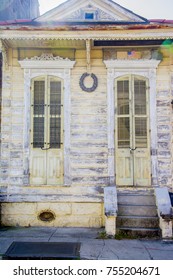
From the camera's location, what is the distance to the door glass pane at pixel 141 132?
7.78m

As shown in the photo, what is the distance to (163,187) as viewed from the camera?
7484 mm

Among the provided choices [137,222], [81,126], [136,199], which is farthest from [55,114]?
[137,222]

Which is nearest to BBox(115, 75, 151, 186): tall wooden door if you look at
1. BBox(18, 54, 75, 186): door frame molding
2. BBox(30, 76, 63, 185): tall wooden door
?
BBox(18, 54, 75, 186): door frame molding

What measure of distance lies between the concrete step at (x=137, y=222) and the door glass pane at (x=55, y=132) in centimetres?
260

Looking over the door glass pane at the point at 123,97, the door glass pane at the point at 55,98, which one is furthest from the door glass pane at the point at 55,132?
the door glass pane at the point at 123,97

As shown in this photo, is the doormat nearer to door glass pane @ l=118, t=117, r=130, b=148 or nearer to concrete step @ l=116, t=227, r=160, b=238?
concrete step @ l=116, t=227, r=160, b=238

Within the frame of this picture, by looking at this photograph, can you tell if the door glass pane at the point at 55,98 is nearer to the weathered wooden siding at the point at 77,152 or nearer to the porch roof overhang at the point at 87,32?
the weathered wooden siding at the point at 77,152

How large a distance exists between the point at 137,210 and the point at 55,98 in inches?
148

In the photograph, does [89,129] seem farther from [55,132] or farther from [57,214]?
[57,214]

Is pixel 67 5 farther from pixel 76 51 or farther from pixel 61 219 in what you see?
pixel 61 219

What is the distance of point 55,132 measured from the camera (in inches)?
308

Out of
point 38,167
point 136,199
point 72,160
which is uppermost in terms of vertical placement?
point 72,160

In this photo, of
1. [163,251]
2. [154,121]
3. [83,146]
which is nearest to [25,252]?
[163,251]

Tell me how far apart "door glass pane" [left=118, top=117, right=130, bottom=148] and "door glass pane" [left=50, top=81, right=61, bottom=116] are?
1.76 meters
